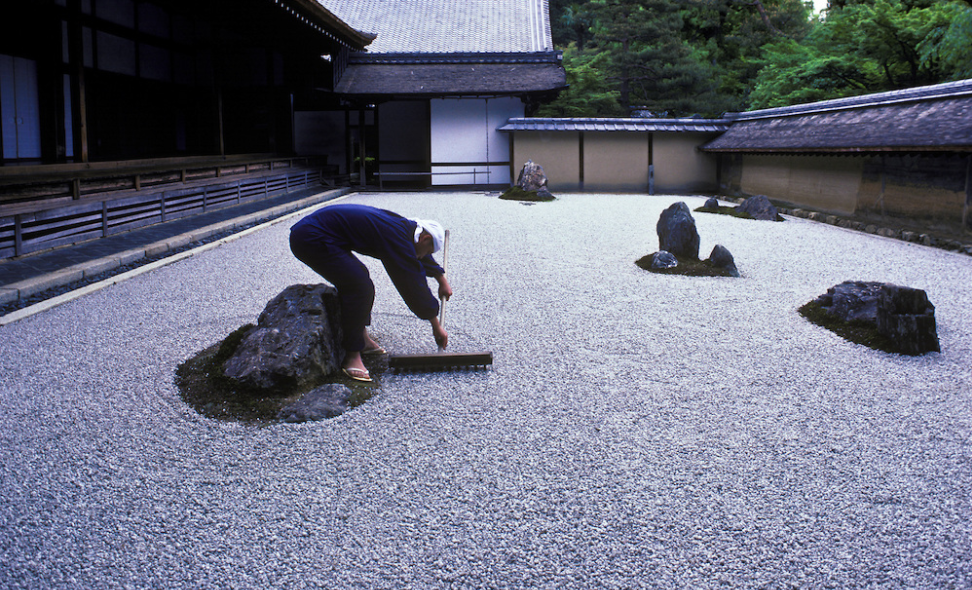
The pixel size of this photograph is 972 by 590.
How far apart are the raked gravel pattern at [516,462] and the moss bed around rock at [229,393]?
4.4 inches

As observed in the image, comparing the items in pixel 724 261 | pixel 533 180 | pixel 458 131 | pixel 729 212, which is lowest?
pixel 724 261

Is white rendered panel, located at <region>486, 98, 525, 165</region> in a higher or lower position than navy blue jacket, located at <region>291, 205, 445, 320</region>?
higher

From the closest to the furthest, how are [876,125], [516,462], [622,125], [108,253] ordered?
[516,462]
[108,253]
[876,125]
[622,125]

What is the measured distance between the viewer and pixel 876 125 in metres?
11.9

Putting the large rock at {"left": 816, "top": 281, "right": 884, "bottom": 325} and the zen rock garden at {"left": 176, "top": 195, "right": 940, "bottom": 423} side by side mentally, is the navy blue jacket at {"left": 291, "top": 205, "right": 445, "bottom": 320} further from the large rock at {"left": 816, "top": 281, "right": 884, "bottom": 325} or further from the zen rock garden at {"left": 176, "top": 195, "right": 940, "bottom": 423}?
the large rock at {"left": 816, "top": 281, "right": 884, "bottom": 325}

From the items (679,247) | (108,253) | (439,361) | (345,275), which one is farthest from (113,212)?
(679,247)

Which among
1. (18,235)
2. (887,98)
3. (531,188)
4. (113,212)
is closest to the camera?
(18,235)

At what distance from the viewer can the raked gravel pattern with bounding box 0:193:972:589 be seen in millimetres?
2379

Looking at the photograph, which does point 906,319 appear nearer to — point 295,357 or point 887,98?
point 295,357

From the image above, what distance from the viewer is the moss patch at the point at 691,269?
25.1 ft

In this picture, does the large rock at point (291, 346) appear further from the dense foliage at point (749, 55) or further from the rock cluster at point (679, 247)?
the dense foliage at point (749, 55)

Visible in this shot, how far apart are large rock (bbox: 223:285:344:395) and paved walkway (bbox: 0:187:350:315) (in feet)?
10.1

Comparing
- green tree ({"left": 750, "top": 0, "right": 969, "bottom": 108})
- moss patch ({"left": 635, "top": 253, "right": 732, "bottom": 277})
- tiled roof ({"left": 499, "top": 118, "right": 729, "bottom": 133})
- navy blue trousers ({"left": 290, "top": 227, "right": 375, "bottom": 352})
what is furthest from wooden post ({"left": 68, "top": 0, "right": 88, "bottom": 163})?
green tree ({"left": 750, "top": 0, "right": 969, "bottom": 108})

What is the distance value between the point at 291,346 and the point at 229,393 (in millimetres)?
424
